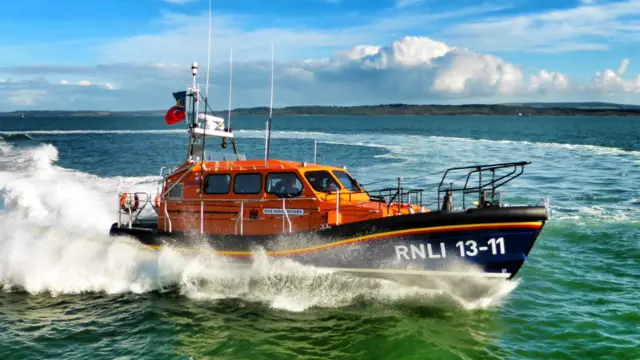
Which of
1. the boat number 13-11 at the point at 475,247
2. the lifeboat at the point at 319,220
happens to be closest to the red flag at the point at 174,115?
the lifeboat at the point at 319,220

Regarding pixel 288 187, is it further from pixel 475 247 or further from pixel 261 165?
pixel 475 247

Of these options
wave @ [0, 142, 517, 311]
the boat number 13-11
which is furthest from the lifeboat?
wave @ [0, 142, 517, 311]

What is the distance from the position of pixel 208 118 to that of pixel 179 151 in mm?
34680

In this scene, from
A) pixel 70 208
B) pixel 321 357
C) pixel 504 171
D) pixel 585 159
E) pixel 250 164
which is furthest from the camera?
pixel 585 159

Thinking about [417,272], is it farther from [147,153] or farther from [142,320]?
[147,153]

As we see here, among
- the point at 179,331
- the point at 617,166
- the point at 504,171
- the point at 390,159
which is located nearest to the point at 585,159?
the point at 617,166

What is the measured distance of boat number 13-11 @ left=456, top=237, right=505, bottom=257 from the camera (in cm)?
831

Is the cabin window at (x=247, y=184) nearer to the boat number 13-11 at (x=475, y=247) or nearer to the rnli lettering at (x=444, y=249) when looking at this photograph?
the rnli lettering at (x=444, y=249)

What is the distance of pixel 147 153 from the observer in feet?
141

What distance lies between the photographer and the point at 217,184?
10.5 m

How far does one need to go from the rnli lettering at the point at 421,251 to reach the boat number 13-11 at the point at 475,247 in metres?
0.27

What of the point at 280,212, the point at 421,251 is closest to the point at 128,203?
the point at 280,212

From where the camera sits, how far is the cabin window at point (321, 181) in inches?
391

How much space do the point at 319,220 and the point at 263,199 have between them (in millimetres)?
1145
